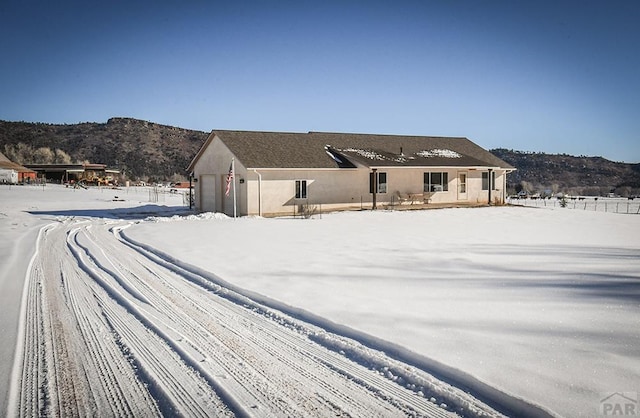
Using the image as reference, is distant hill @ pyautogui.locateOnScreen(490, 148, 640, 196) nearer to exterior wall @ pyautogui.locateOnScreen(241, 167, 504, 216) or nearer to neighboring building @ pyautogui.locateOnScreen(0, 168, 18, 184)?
exterior wall @ pyautogui.locateOnScreen(241, 167, 504, 216)

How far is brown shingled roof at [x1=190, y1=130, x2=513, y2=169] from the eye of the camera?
24203 millimetres

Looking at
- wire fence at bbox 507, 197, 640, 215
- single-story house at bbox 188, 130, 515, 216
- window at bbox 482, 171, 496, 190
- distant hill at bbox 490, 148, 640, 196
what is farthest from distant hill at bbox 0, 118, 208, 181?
distant hill at bbox 490, 148, 640, 196

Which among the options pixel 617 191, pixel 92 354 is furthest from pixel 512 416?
pixel 617 191

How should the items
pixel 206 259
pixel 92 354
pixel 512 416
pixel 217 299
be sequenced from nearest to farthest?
pixel 512 416 < pixel 92 354 < pixel 217 299 < pixel 206 259

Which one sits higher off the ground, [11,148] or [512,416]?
[11,148]

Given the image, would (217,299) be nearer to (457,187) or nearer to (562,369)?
(562,369)

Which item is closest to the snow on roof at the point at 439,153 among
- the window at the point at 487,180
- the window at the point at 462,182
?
the window at the point at 462,182

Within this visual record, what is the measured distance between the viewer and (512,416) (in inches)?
137

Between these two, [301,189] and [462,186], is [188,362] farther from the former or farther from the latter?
[462,186]

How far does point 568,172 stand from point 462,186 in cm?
5800

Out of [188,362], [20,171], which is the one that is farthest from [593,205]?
[20,171]

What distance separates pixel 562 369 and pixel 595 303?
8.83 feet

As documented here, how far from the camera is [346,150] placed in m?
28.2

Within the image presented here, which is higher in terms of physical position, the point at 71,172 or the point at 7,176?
the point at 71,172
